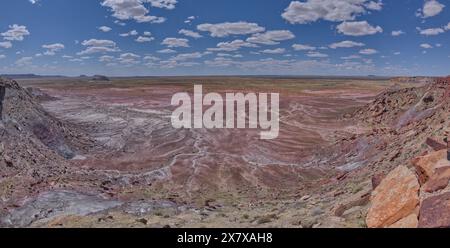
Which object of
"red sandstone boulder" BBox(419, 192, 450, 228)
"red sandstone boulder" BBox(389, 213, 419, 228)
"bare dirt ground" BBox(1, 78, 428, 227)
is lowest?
"bare dirt ground" BBox(1, 78, 428, 227)

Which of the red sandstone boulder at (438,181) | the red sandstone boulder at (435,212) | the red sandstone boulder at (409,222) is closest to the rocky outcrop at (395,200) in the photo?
the red sandstone boulder at (409,222)

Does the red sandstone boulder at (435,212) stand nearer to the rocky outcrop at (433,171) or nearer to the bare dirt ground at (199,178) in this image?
the rocky outcrop at (433,171)

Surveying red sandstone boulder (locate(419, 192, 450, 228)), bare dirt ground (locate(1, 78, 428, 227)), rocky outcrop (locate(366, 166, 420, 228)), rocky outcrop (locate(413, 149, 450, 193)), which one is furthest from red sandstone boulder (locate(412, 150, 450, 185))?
bare dirt ground (locate(1, 78, 428, 227))

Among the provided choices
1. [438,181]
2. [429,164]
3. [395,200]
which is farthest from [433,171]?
[395,200]

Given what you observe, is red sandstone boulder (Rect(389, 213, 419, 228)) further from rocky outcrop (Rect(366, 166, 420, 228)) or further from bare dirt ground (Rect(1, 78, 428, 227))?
bare dirt ground (Rect(1, 78, 428, 227))

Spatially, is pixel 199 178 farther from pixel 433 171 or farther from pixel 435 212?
pixel 435 212
